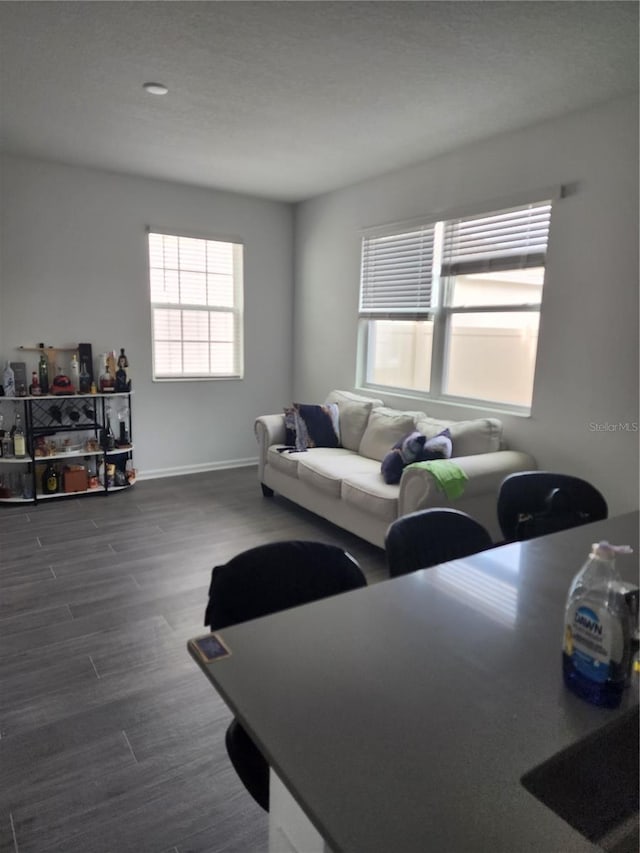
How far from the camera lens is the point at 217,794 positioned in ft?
5.72

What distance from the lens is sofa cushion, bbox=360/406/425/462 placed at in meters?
4.25

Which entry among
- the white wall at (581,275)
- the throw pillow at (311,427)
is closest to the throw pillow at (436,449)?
the white wall at (581,275)

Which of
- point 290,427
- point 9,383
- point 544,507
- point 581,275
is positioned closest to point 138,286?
point 9,383

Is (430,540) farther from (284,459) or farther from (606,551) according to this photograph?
(284,459)

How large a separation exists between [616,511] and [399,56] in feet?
Result: 8.97

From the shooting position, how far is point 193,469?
18.5 ft

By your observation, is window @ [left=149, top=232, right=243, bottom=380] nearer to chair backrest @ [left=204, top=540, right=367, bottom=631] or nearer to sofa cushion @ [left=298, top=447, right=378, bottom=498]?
sofa cushion @ [left=298, top=447, right=378, bottom=498]

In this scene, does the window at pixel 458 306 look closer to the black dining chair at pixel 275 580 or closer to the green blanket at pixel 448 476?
the green blanket at pixel 448 476

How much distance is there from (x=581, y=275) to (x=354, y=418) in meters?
2.07

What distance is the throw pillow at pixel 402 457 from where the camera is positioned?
11.8ft

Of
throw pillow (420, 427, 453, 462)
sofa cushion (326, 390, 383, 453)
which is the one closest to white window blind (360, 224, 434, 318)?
sofa cushion (326, 390, 383, 453)

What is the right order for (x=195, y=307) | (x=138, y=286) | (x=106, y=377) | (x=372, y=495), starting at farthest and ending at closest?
(x=195, y=307)
(x=138, y=286)
(x=106, y=377)
(x=372, y=495)

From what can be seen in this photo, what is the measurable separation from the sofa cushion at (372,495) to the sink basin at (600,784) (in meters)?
2.39

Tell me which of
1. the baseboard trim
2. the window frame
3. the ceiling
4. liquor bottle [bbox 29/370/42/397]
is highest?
the ceiling
